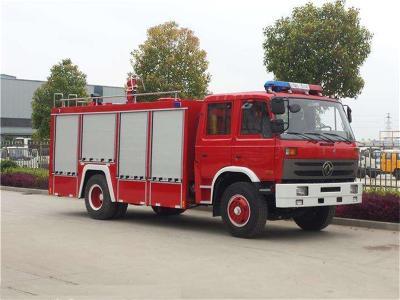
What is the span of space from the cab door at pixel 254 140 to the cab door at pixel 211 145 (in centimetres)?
21

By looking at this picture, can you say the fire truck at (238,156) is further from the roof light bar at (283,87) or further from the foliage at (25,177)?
the foliage at (25,177)

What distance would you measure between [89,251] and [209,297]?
3.29m

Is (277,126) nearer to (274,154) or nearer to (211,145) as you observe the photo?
(274,154)

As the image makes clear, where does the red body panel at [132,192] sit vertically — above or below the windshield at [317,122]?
below

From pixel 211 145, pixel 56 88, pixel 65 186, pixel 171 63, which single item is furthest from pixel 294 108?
pixel 56 88

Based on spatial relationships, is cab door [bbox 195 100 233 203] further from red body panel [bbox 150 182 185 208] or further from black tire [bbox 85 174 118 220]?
black tire [bbox 85 174 118 220]

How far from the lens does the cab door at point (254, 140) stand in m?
9.84

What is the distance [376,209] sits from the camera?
11.9 meters

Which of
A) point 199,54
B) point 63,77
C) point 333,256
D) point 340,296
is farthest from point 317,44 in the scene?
point 63,77

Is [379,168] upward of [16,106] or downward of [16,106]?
downward

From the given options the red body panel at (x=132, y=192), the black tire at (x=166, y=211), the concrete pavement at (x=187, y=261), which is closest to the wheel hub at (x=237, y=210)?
the concrete pavement at (x=187, y=261)

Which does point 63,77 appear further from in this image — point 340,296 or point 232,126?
point 340,296

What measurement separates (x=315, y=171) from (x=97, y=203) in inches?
212

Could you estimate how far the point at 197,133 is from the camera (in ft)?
36.2
